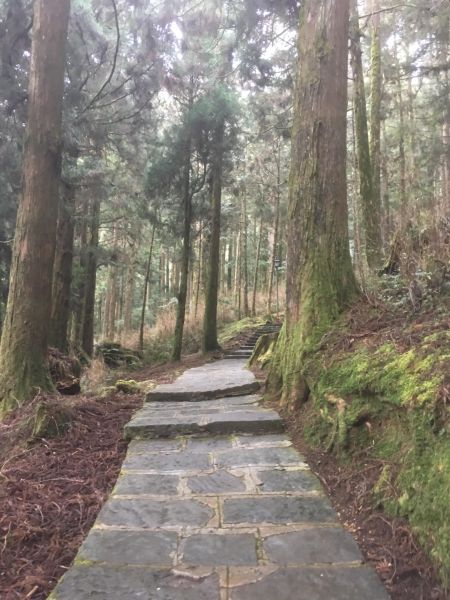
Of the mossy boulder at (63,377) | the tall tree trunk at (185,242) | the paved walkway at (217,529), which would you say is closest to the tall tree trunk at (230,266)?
the tall tree trunk at (185,242)

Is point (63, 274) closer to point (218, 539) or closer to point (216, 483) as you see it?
point (216, 483)

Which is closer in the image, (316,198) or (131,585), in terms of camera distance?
(131,585)

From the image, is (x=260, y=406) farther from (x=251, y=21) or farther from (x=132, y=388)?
(x=251, y=21)

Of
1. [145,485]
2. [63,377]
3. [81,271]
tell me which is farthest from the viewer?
[81,271]

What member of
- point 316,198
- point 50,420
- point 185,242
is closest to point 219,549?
point 50,420

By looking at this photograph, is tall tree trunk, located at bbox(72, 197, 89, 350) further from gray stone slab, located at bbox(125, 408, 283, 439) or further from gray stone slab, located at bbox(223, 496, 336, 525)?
gray stone slab, located at bbox(223, 496, 336, 525)

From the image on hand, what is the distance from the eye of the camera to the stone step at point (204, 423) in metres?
4.04

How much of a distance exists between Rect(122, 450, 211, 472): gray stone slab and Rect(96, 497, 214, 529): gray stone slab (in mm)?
495

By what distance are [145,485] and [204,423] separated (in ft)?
3.70

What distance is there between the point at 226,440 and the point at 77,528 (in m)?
1.58

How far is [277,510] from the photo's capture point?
8.70 ft

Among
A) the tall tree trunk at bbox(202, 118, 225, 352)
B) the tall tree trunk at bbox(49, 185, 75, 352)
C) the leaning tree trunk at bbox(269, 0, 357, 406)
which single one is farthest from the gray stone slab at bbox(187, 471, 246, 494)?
the tall tree trunk at bbox(202, 118, 225, 352)

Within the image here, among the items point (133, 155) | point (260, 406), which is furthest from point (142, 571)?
point (133, 155)

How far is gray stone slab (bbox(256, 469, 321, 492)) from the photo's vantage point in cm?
291
